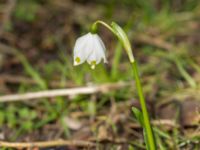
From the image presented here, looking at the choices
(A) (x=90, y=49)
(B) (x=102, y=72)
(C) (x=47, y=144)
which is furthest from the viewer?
(B) (x=102, y=72)

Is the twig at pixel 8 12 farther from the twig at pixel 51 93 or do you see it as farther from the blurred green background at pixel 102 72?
the twig at pixel 51 93

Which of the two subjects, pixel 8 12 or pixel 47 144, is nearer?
pixel 47 144

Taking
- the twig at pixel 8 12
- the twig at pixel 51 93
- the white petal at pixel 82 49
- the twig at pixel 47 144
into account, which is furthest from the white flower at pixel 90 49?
the twig at pixel 8 12

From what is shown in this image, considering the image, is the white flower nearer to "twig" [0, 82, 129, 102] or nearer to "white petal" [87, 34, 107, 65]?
"white petal" [87, 34, 107, 65]

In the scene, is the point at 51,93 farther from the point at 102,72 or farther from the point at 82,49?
the point at 82,49

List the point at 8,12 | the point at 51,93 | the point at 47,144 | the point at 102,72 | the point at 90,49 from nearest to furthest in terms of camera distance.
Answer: the point at 90,49, the point at 47,144, the point at 51,93, the point at 102,72, the point at 8,12

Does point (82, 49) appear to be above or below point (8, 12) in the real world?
below

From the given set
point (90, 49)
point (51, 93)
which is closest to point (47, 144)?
point (51, 93)
